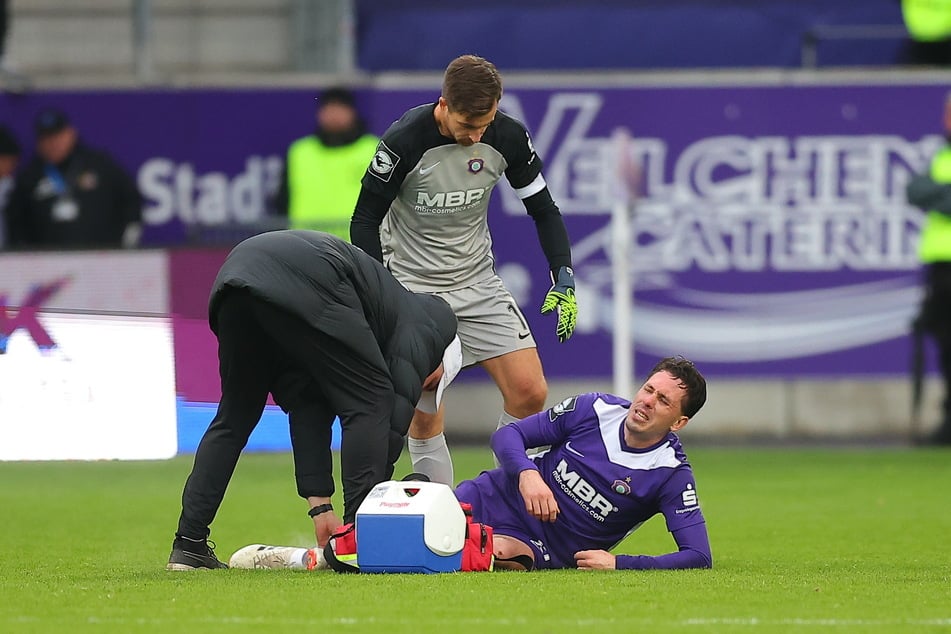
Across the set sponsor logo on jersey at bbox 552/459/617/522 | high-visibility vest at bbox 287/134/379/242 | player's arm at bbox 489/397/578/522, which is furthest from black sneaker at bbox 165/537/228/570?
high-visibility vest at bbox 287/134/379/242

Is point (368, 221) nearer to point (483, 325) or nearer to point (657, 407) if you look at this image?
point (483, 325)

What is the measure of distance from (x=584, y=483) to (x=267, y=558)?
4.03 ft

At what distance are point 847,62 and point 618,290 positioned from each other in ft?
13.3

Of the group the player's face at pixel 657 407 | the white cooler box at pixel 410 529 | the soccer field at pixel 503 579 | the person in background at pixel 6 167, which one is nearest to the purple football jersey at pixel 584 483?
the player's face at pixel 657 407

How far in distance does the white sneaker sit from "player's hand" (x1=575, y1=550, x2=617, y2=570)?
1.04 metres

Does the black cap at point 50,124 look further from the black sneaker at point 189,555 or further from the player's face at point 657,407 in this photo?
the player's face at point 657,407

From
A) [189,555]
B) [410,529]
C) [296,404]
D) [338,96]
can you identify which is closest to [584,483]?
[410,529]

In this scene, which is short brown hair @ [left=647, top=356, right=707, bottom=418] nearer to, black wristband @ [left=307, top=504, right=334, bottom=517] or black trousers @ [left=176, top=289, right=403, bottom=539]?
black trousers @ [left=176, top=289, right=403, bottom=539]

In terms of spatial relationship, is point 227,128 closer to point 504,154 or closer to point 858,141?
point 858,141

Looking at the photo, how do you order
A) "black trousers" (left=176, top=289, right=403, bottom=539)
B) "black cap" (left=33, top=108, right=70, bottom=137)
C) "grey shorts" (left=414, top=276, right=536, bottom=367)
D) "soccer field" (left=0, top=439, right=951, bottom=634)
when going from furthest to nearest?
"black cap" (left=33, top=108, right=70, bottom=137) < "grey shorts" (left=414, top=276, right=536, bottom=367) < "black trousers" (left=176, top=289, right=403, bottom=539) < "soccer field" (left=0, top=439, right=951, bottom=634)

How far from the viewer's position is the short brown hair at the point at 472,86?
696 cm

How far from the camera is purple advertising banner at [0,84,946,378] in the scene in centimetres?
1345

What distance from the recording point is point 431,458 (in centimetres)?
797

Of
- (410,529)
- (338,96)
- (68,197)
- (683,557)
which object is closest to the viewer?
(410,529)
